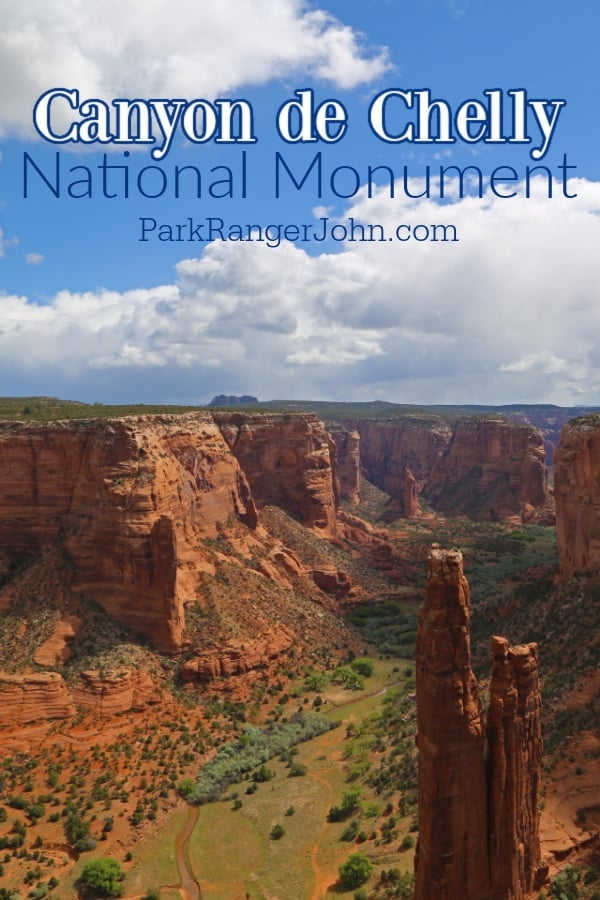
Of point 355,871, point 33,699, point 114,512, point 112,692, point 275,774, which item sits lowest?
point 275,774

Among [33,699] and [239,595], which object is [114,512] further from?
[239,595]

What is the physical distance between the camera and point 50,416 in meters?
68.1

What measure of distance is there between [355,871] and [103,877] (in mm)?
13750

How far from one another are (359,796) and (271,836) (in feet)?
18.9

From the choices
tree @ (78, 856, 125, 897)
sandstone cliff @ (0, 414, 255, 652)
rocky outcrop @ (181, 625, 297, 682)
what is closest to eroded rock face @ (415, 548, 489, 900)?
tree @ (78, 856, 125, 897)

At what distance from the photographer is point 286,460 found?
97812 millimetres

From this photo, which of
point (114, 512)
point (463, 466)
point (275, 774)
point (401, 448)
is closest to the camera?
point (275, 774)

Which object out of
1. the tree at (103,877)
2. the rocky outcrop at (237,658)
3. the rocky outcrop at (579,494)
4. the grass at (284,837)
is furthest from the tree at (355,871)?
the rocky outcrop at (579,494)

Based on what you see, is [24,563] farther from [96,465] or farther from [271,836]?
[271,836]

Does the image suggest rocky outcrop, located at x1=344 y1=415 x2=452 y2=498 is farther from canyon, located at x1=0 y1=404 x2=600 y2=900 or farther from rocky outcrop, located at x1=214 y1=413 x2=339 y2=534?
canyon, located at x1=0 y1=404 x2=600 y2=900

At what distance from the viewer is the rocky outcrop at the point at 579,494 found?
186 ft

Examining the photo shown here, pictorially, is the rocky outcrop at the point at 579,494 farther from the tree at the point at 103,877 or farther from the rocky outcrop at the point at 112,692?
the tree at the point at 103,877

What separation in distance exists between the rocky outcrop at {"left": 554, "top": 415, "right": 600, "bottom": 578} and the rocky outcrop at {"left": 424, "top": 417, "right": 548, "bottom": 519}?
75.4 meters

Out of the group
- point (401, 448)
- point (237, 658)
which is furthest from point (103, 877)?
point (401, 448)
